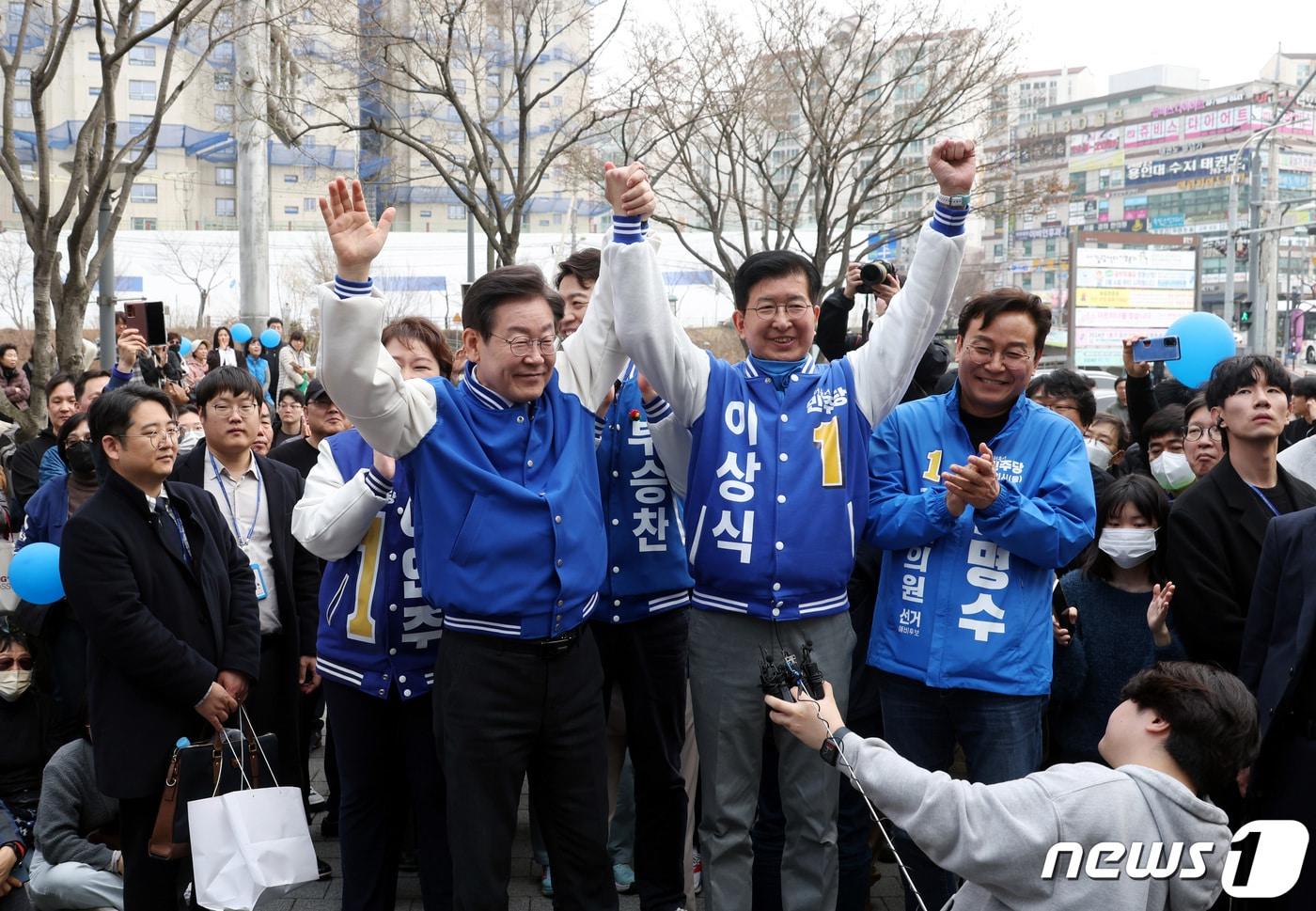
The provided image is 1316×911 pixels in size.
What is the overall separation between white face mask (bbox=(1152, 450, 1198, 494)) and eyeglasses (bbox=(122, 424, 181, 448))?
4088mm

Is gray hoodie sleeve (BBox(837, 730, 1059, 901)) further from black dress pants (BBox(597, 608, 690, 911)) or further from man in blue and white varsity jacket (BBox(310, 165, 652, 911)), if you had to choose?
black dress pants (BBox(597, 608, 690, 911))

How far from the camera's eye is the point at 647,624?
12.5 ft

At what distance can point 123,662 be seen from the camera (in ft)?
12.1

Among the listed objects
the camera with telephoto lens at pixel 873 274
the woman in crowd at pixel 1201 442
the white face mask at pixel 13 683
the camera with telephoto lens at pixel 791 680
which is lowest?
the white face mask at pixel 13 683

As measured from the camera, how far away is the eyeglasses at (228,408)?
181 inches

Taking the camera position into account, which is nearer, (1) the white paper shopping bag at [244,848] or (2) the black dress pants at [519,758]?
(2) the black dress pants at [519,758]

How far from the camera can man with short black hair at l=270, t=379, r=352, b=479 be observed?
533 cm

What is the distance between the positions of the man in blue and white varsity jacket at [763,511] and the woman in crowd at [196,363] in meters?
12.6

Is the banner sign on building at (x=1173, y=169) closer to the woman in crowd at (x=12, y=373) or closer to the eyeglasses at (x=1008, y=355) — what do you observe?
the woman in crowd at (x=12, y=373)

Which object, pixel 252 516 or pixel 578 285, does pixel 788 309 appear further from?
pixel 252 516

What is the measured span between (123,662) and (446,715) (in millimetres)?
1290

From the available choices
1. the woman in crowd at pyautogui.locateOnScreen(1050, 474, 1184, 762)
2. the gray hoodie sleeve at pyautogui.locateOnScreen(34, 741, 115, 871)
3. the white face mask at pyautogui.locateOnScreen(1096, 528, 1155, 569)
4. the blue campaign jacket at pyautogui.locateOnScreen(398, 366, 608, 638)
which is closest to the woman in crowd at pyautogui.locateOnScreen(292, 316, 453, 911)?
the blue campaign jacket at pyautogui.locateOnScreen(398, 366, 608, 638)

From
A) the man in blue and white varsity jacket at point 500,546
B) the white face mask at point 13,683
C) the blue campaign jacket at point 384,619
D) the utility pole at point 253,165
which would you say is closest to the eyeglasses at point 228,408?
the blue campaign jacket at point 384,619

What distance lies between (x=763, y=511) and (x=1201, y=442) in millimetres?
2402
